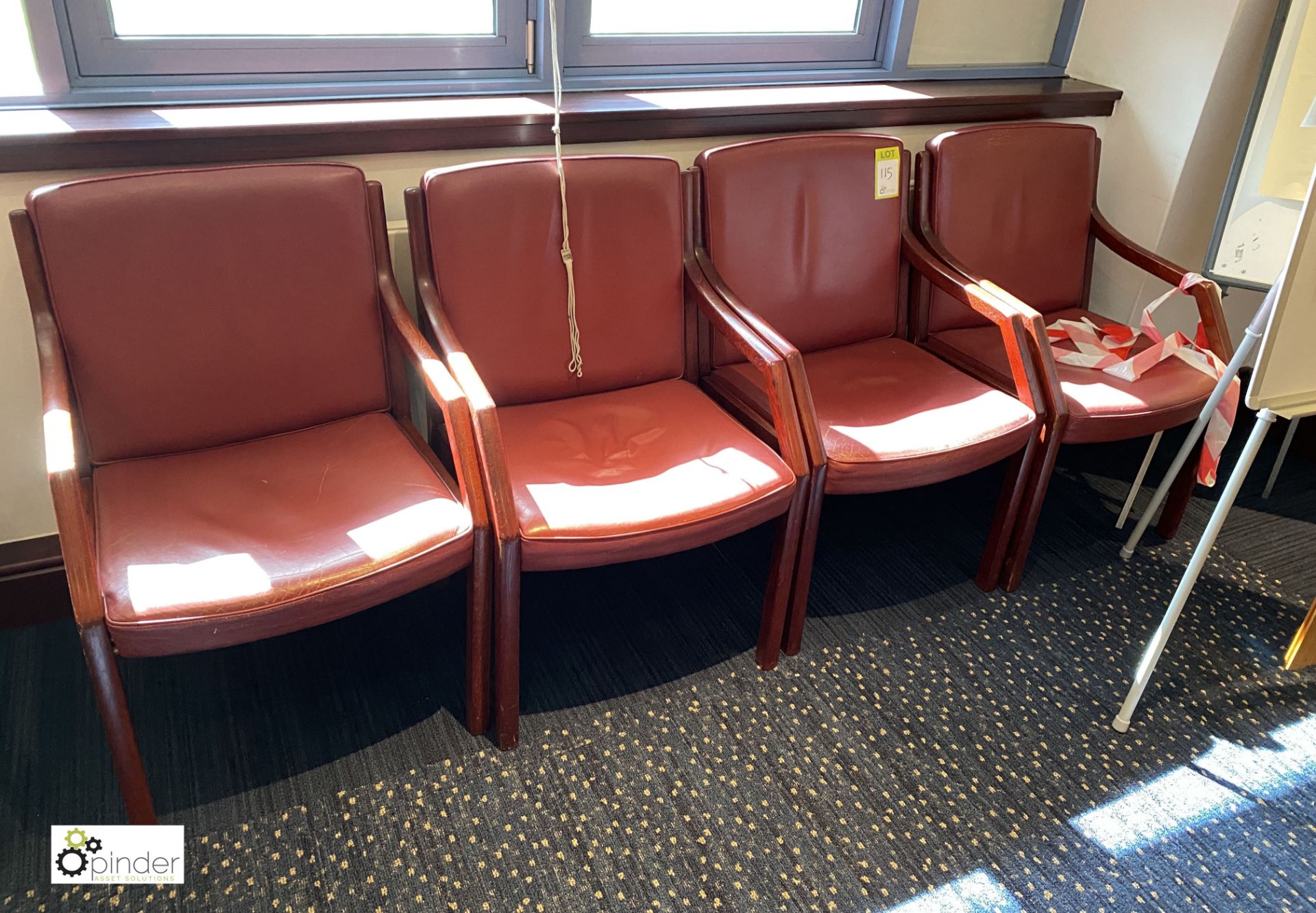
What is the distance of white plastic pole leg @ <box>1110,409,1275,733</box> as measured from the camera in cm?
168

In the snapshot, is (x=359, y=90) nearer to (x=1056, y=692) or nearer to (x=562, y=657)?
(x=562, y=657)

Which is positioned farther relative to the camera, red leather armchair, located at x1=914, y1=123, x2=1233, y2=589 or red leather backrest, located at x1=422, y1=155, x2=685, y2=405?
red leather armchair, located at x1=914, y1=123, x2=1233, y2=589

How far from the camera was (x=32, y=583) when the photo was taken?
1.98 meters

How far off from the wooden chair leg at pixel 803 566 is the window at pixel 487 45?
1101 mm

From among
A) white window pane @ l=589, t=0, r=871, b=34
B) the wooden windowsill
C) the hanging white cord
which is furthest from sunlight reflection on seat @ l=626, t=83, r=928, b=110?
the hanging white cord

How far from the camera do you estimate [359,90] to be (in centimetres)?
210

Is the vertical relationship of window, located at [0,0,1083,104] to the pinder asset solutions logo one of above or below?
above

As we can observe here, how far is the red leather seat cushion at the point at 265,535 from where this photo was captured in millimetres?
1399

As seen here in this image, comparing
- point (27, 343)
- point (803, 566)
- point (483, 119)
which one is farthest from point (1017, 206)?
point (27, 343)

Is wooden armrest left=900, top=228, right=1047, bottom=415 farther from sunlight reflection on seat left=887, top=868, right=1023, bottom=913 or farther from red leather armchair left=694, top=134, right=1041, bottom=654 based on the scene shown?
sunlight reflection on seat left=887, top=868, right=1023, bottom=913

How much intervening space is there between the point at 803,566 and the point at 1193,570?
687 mm

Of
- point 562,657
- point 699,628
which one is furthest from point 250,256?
Result: point 699,628

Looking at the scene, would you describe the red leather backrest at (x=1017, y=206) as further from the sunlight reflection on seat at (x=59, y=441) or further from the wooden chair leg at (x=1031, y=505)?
the sunlight reflection on seat at (x=59, y=441)

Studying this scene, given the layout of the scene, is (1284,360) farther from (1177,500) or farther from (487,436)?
(487,436)
